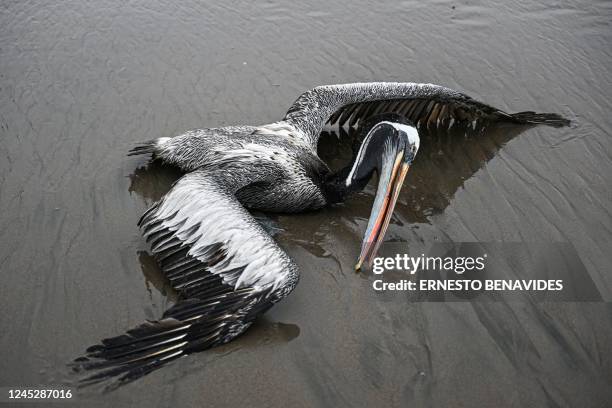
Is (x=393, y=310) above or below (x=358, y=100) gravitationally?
below

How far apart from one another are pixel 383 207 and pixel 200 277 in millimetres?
1429

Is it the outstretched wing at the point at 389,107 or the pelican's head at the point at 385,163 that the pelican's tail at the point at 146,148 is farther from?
the pelican's head at the point at 385,163

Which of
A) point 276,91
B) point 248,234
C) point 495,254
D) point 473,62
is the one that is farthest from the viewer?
point 473,62

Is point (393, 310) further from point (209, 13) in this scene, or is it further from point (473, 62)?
point (209, 13)

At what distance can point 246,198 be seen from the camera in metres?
4.70

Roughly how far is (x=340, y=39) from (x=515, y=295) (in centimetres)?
439

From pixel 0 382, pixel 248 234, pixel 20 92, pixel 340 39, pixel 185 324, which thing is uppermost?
pixel 340 39

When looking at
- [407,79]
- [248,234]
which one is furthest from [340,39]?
[248,234]

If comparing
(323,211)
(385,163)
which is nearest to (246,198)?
(323,211)

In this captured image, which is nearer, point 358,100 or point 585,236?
point 585,236

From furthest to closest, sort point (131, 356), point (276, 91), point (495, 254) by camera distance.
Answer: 1. point (276, 91)
2. point (495, 254)
3. point (131, 356)

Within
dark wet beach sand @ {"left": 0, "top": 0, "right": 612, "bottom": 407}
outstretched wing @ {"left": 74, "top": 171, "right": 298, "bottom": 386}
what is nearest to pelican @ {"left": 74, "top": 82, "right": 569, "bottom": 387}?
outstretched wing @ {"left": 74, "top": 171, "right": 298, "bottom": 386}

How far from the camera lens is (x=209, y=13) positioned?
25.0 ft

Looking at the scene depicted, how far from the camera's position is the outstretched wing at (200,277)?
3.35m
